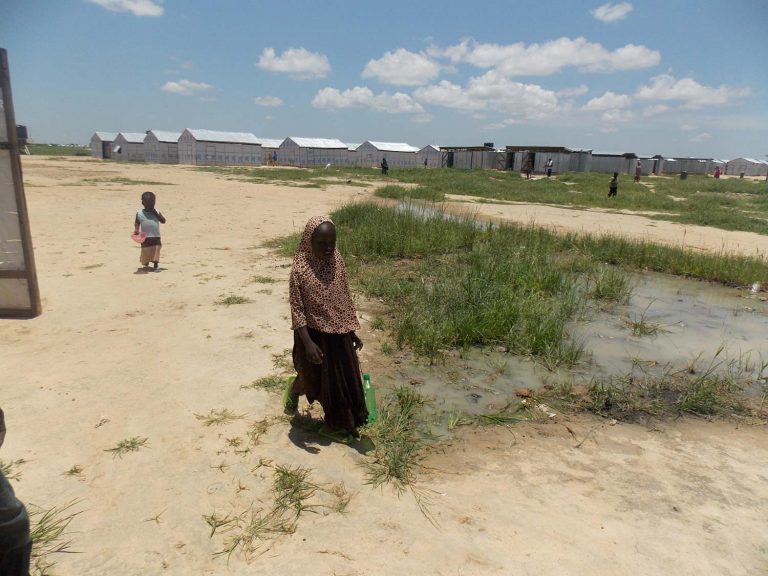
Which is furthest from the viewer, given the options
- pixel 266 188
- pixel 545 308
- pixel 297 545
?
pixel 266 188

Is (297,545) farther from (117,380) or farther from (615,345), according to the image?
(615,345)

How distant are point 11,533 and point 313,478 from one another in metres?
1.46

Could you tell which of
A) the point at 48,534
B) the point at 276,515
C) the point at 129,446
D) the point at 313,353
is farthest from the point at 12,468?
the point at 313,353

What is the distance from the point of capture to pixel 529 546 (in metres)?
2.42

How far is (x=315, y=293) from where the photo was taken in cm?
300

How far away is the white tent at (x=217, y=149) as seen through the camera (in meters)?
44.6

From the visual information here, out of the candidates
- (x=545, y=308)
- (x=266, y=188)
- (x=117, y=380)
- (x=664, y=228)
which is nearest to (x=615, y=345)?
(x=545, y=308)

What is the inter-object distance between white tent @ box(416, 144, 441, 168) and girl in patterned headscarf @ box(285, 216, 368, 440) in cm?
5128

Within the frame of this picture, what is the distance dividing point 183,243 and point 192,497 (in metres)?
7.57

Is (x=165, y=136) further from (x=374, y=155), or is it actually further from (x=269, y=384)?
(x=269, y=384)

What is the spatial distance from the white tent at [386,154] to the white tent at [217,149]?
36.1ft

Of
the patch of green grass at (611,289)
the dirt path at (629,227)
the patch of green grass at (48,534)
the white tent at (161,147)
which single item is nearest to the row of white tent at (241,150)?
the white tent at (161,147)

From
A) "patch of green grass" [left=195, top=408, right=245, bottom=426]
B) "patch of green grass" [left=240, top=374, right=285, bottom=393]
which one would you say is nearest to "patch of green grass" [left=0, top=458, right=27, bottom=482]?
"patch of green grass" [left=195, top=408, right=245, bottom=426]

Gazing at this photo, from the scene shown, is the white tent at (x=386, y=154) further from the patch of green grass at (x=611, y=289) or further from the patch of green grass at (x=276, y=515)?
the patch of green grass at (x=276, y=515)
